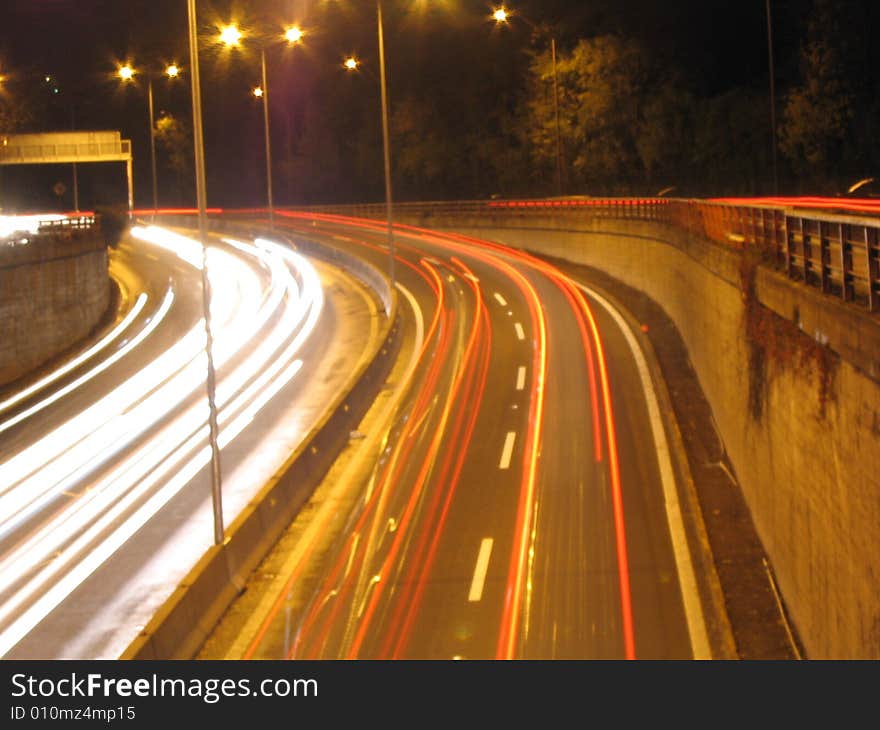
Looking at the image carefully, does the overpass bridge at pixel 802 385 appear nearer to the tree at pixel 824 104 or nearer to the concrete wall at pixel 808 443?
the concrete wall at pixel 808 443

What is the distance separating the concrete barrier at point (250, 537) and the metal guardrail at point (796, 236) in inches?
339

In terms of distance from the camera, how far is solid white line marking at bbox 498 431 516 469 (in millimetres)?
23266

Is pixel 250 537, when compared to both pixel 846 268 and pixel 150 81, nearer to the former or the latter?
pixel 846 268

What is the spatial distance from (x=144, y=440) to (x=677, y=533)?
517 inches

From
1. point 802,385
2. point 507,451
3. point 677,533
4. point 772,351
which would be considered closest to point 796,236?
point 772,351

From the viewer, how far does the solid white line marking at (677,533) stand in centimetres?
1523

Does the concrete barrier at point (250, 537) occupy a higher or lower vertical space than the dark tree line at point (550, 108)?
lower

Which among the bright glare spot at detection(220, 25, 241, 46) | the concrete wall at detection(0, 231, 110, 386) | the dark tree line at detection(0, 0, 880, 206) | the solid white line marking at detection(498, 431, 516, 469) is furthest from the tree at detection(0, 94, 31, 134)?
the solid white line marking at detection(498, 431, 516, 469)

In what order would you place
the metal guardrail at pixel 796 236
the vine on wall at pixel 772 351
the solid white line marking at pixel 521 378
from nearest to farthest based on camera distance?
the metal guardrail at pixel 796 236
the vine on wall at pixel 772 351
the solid white line marking at pixel 521 378

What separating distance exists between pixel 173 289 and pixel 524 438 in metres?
30.3

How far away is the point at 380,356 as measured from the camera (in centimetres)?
3133

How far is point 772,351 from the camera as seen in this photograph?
59.2 feet

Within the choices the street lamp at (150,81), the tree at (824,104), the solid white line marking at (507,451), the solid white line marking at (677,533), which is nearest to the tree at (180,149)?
the street lamp at (150,81)

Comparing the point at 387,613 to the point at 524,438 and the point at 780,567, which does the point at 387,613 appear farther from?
the point at 524,438
